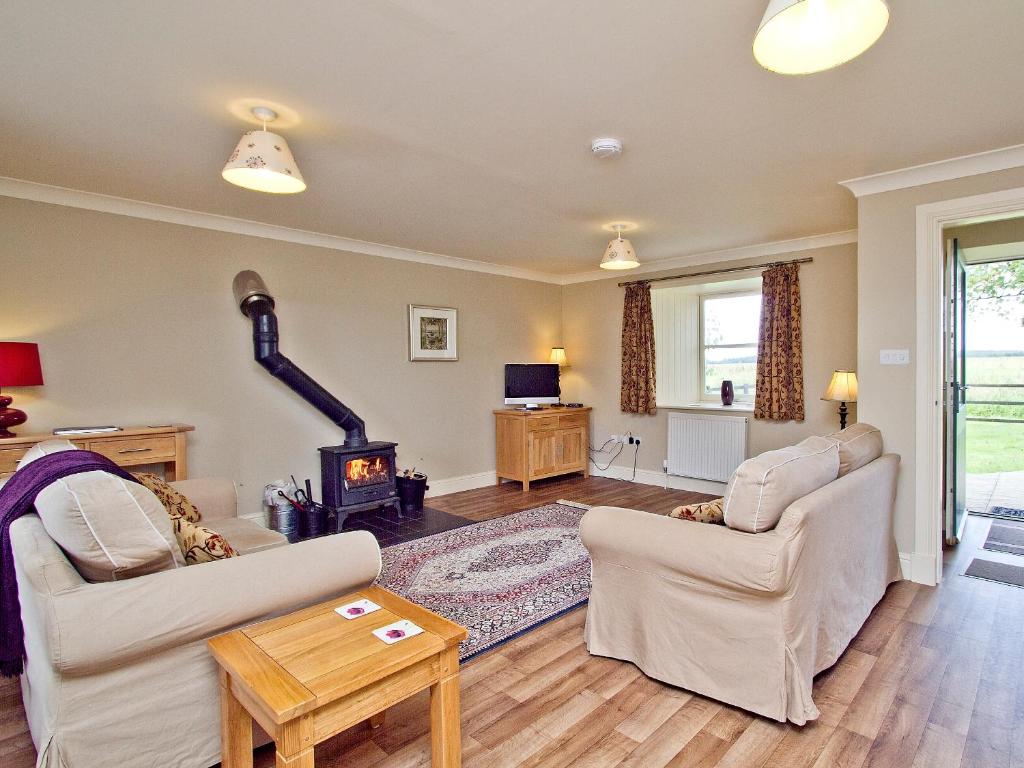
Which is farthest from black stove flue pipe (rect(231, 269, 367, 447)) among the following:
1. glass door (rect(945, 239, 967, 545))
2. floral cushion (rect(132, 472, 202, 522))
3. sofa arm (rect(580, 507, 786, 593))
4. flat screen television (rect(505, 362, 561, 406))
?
glass door (rect(945, 239, 967, 545))

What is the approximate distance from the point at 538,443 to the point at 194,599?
438cm

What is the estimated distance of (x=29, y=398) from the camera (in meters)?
3.36

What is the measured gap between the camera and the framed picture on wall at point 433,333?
528 centimetres

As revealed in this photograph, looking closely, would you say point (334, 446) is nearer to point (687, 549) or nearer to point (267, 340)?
point (267, 340)

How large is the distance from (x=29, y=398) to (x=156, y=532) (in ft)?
8.70

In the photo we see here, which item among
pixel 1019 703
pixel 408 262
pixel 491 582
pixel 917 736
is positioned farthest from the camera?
pixel 408 262

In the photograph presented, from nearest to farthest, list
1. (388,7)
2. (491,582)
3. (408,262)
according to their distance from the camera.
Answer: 1. (388,7)
2. (491,582)
3. (408,262)

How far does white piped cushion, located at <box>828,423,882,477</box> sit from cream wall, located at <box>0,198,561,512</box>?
3.60 m

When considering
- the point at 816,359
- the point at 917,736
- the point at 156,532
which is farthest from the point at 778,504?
the point at 816,359

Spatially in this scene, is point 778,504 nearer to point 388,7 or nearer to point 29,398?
point 388,7

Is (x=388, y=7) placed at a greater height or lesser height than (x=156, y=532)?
greater

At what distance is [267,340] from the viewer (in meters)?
4.18

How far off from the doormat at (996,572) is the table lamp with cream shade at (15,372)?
553 cm

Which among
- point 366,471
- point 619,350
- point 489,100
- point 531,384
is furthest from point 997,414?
point 366,471
